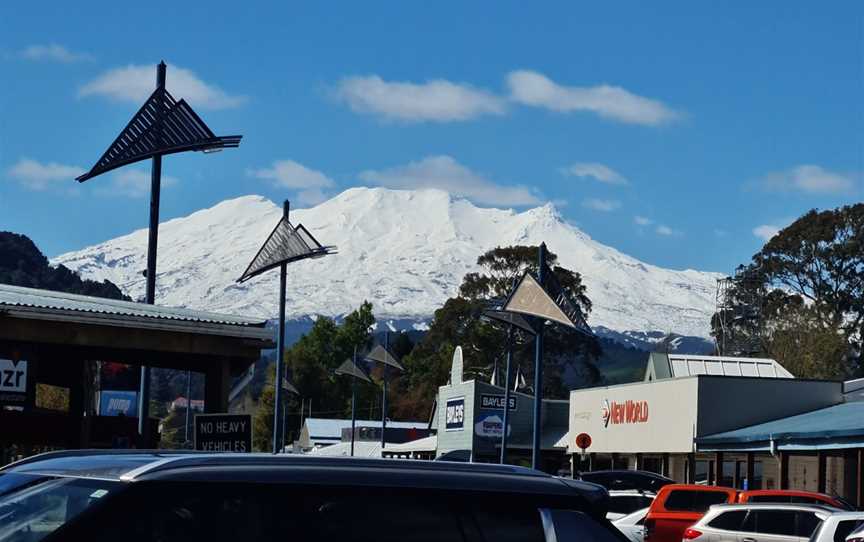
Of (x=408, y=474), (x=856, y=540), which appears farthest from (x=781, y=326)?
(x=408, y=474)

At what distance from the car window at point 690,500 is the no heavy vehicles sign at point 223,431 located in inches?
401

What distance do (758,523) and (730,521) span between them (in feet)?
1.34

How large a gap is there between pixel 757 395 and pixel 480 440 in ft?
78.2

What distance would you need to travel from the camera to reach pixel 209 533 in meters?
5.34

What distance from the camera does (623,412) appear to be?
52062mm

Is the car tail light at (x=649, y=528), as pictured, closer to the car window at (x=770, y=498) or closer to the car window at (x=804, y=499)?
the car window at (x=770, y=498)

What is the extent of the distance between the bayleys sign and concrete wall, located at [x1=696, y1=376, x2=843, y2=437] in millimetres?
4491

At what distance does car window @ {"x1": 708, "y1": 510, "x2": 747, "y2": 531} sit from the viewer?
21750 mm

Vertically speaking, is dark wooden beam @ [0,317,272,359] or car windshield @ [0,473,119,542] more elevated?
dark wooden beam @ [0,317,272,359]

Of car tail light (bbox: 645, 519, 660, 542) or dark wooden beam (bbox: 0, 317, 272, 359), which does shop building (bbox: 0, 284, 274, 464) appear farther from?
car tail light (bbox: 645, 519, 660, 542)

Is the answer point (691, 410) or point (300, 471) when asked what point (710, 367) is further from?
point (300, 471)

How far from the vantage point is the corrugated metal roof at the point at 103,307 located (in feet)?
58.3

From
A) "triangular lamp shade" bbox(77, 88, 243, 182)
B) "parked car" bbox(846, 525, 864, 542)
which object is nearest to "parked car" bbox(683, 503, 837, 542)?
"parked car" bbox(846, 525, 864, 542)

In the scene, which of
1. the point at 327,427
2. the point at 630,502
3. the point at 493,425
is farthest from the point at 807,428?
the point at 327,427
